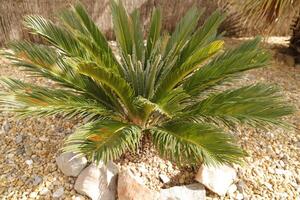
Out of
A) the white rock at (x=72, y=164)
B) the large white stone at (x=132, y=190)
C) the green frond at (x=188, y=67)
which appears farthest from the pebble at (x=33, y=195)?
the green frond at (x=188, y=67)

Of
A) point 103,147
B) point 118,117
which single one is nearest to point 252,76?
point 118,117

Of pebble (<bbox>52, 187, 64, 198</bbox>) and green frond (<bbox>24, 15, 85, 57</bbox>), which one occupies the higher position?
green frond (<bbox>24, 15, 85, 57</bbox>)

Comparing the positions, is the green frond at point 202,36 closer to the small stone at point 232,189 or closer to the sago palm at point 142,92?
the sago palm at point 142,92

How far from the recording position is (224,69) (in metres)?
2.39

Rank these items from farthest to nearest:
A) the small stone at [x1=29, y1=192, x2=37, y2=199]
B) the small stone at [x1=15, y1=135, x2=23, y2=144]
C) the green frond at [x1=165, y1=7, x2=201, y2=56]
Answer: the small stone at [x1=15, y1=135, x2=23, y2=144], the green frond at [x1=165, y1=7, x2=201, y2=56], the small stone at [x1=29, y1=192, x2=37, y2=199]

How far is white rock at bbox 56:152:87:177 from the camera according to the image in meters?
2.53

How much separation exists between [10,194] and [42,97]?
75 cm

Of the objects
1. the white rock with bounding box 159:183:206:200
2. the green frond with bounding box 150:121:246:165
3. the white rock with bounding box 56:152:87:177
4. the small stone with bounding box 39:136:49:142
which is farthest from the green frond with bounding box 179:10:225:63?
the small stone with bounding box 39:136:49:142

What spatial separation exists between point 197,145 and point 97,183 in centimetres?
78

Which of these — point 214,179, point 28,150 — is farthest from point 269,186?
point 28,150

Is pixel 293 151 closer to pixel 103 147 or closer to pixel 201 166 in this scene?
pixel 201 166

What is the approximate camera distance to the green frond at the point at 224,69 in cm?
237

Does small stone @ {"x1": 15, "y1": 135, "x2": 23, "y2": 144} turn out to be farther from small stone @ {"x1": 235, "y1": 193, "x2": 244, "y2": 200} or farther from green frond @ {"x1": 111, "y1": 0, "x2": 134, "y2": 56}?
small stone @ {"x1": 235, "y1": 193, "x2": 244, "y2": 200}

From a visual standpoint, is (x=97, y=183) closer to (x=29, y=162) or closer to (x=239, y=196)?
(x=29, y=162)
